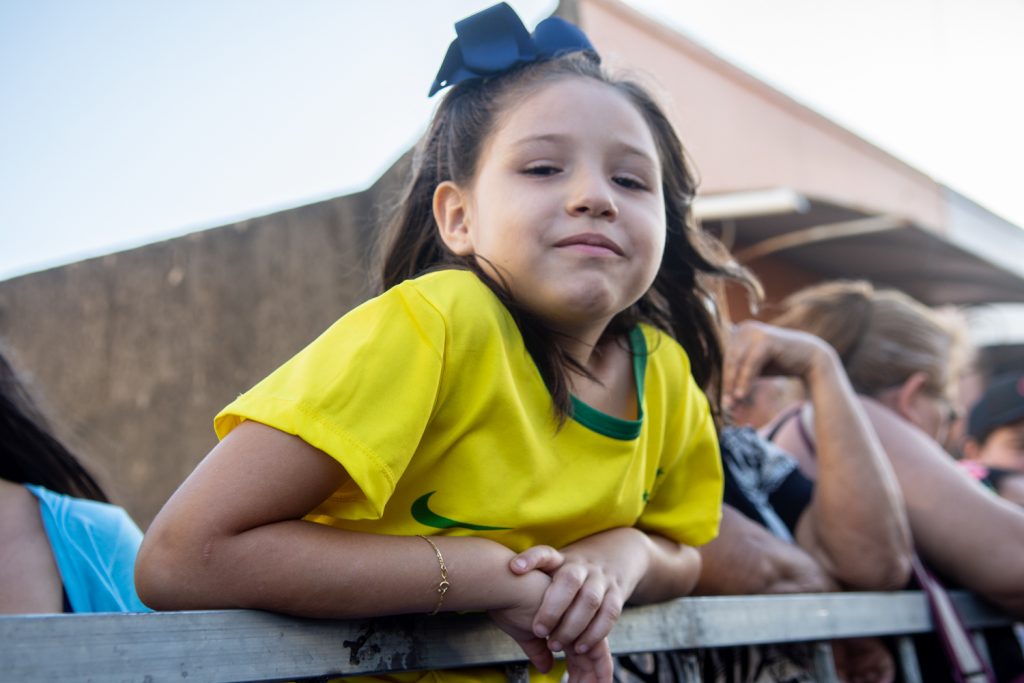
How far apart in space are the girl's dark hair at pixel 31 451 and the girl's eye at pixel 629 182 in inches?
56.4

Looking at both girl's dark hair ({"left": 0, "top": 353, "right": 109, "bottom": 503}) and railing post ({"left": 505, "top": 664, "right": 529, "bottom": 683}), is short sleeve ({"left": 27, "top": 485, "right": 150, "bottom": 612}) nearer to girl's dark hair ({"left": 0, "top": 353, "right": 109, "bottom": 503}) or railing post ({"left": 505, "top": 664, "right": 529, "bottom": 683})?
girl's dark hair ({"left": 0, "top": 353, "right": 109, "bottom": 503})

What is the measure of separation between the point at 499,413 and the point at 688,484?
23.0 inches

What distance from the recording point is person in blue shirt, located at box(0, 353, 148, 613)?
6.27 feet

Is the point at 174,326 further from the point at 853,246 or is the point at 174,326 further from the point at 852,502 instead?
the point at 852,502

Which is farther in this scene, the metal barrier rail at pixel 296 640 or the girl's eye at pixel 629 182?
the girl's eye at pixel 629 182

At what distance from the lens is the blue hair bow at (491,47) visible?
181 centimetres

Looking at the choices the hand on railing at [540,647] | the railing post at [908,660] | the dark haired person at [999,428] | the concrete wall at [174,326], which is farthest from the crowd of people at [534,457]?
the concrete wall at [174,326]

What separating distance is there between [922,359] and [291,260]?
4.68 m

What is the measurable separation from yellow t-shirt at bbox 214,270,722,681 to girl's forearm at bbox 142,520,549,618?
0.24 ft

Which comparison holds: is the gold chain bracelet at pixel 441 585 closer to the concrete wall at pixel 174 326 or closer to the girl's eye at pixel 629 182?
the girl's eye at pixel 629 182

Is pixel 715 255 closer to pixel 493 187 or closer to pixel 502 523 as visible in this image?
pixel 493 187

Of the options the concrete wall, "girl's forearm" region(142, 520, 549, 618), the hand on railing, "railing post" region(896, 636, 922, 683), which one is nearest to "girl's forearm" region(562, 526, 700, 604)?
the hand on railing

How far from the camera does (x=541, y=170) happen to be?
1608 millimetres

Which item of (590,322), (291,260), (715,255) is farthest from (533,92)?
(291,260)
